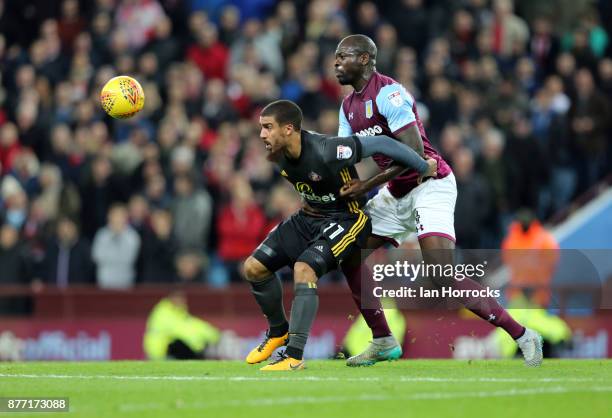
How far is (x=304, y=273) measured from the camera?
10.6 m

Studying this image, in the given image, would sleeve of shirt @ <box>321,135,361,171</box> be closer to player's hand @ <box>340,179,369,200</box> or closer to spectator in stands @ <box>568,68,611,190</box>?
player's hand @ <box>340,179,369,200</box>

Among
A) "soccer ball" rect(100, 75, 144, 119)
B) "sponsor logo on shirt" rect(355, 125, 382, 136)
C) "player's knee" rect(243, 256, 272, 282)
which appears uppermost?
"soccer ball" rect(100, 75, 144, 119)

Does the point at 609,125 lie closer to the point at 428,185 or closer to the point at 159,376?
the point at 428,185

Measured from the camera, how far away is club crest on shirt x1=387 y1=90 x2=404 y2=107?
36.1ft

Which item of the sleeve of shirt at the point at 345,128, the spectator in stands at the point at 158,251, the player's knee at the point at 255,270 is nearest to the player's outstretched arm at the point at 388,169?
the sleeve of shirt at the point at 345,128

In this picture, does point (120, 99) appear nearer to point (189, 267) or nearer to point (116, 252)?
point (189, 267)

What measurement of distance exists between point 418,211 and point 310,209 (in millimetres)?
911

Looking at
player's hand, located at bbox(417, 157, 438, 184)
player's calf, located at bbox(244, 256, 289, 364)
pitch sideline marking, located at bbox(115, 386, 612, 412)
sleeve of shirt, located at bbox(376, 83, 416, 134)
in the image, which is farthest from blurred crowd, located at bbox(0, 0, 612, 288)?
pitch sideline marking, located at bbox(115, 386, 612, 412)

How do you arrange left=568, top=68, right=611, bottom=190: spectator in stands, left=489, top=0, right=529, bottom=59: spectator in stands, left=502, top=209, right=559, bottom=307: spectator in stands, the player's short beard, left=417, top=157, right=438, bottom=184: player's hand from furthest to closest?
left=489, top=0, right=529, bottom=59: spectator in stands, left=568, top=68, right=611, bottom=190: spectator in stands, left=502, top=209, right=559, bottom=307: spectator in stands, left=417, top=157, right=438, bottom=184: player's hand, the player's short beard

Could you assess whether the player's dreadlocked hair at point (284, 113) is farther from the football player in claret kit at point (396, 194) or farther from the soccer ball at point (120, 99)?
the soccer ball at point (120, 99)

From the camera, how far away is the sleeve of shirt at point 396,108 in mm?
10992

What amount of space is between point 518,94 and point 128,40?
5928mm

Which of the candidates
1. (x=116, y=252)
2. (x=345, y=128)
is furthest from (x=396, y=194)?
(x=116, y=252)

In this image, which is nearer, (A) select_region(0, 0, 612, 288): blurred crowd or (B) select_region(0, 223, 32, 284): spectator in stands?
(B) select_region(0, 223, 32, 284): spectator in stands
